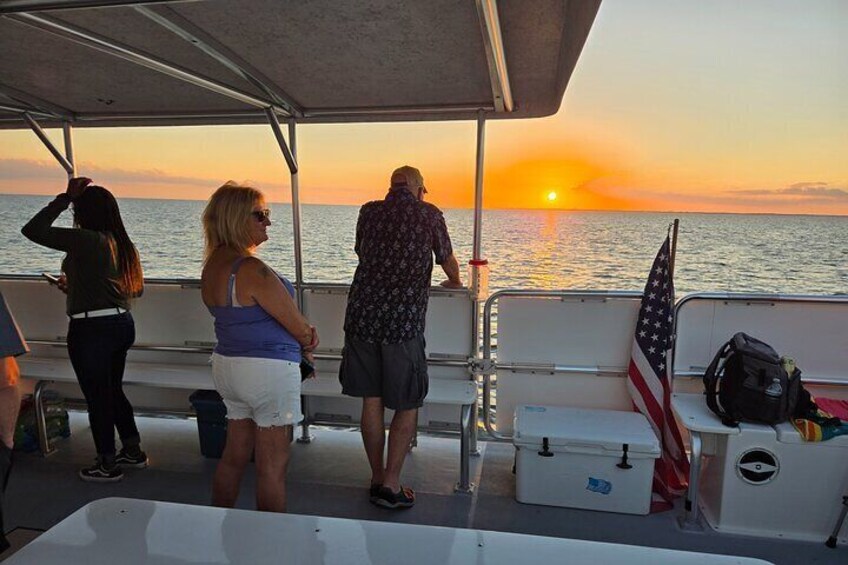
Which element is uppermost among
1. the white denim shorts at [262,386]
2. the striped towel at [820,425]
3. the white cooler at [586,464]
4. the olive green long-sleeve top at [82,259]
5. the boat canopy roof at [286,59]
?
the boat canopy roof at [286,59]

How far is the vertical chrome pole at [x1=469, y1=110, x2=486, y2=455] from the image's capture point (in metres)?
3.14

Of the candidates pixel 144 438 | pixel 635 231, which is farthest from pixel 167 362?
pixel 635 231

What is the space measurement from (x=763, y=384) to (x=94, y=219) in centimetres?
337

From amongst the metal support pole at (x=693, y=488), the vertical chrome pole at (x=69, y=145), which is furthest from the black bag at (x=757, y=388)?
the vertical chrome pole at (x=69, y=145)

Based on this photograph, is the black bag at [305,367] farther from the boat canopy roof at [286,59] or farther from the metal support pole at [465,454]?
the boat canopy roof at [286,59]

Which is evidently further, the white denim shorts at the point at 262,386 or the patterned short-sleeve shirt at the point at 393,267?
the patterned short-sleeve shirt at the point at 393,267

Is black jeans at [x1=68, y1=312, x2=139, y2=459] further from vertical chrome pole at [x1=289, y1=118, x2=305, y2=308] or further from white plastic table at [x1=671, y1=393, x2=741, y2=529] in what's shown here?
white plastic table at [x1=671, y1=393, x2=741, y2=529]

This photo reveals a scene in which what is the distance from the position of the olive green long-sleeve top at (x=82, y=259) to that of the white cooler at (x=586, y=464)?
2283mm

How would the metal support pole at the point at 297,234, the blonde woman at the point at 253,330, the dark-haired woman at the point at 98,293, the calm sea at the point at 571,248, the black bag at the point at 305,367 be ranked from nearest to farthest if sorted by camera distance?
the blonde woman at the point at 253,330
the black bag at the point at 305,367
the dark-haired woman at the point at 98,293
the metal support pole at the point at 297,234
the calm sea at the point at 571,248

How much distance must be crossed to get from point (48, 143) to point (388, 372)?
2926 mm

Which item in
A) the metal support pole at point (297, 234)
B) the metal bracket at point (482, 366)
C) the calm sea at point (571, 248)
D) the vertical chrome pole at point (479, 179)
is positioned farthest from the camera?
the calm sea at point (571, 248)

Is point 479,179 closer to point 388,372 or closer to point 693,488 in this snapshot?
point 388,372

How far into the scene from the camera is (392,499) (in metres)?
2.71

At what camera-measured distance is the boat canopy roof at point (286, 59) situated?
184cm
